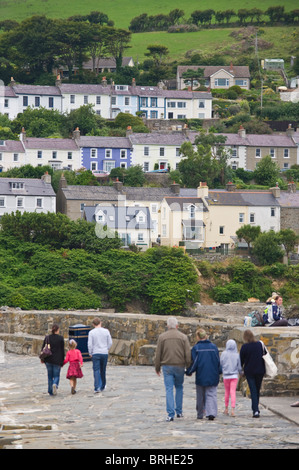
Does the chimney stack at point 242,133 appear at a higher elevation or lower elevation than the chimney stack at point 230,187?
higher

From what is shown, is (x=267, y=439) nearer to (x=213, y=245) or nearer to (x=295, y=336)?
(x=295, y=336)

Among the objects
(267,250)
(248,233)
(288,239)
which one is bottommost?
(267,250)

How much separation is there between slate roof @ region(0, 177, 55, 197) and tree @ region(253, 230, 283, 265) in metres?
14.8

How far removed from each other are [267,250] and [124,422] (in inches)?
2167

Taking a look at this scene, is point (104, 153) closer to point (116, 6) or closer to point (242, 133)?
point (242, 133)

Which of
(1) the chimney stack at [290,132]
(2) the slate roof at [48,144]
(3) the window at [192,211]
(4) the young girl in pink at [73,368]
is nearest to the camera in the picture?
(4) the young girl in pink at [73,368]

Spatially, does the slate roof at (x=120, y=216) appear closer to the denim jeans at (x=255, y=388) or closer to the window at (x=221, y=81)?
the window at (x=221, y=81)

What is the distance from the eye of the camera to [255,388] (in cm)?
1311

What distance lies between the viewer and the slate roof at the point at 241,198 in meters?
70.2

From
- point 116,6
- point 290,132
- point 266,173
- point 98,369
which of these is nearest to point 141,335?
point 98,369

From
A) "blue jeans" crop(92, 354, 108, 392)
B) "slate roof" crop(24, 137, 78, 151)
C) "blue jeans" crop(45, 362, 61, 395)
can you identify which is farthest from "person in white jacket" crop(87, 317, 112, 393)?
"slate roof" crop(24, 137, 78, 151)

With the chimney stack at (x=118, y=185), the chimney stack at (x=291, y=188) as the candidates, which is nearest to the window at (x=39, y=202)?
the chimney stack at (x=118, y=185)

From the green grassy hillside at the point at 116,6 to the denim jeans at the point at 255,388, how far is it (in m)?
151

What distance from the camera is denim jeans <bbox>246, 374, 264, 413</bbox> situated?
1288 cm
